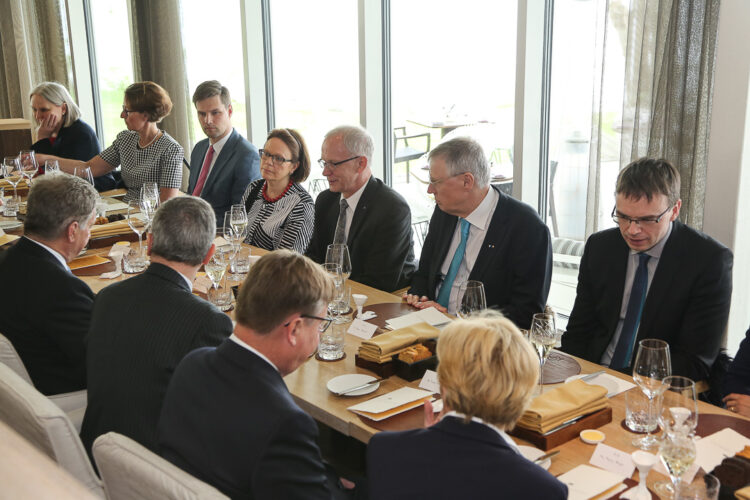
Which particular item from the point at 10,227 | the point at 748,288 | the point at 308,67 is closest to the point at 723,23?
the point at 748,288

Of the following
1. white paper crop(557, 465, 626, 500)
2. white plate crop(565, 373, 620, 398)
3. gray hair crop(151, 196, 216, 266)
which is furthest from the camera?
gray hair crop(151, 196, 216, 266)

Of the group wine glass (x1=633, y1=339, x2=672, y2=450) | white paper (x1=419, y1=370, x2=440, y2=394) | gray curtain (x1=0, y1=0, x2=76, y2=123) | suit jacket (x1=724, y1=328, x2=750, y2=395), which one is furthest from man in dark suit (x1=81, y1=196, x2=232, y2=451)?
gray curtain (x1=0, y1=0, x2=76, y2=123)

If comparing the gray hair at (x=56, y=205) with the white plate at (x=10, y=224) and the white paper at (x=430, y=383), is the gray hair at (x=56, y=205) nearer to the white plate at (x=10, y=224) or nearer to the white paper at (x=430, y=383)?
the white paper at (x=430, y=383)

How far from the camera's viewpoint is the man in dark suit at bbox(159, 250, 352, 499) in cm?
158

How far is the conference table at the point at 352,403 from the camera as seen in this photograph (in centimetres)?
188

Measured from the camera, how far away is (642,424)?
2002 millimetres

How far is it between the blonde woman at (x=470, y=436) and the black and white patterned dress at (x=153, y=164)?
13.4ft

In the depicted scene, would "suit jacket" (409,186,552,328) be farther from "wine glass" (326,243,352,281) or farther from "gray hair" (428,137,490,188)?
"wine glass" (326,243,352,281)

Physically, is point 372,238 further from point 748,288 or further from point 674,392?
point 674,392

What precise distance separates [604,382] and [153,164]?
4018mm

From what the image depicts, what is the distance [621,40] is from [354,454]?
234 cm

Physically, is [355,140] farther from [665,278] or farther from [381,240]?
[665,278]

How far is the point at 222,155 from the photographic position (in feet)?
16.8

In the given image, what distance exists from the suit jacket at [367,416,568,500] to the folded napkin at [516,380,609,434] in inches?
15.3
